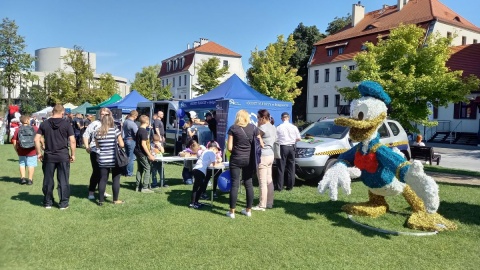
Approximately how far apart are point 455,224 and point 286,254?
302 centimetres

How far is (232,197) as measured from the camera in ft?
20.1

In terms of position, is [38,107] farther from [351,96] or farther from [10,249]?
[10,249]

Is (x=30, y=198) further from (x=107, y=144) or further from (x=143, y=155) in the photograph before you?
(x=143, y=155)

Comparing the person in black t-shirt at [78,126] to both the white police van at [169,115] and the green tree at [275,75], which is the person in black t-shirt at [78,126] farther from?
the green tree at [275,75]

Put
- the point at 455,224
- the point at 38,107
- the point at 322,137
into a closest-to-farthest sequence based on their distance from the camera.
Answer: the point at 455,224, the point at 322,137, the point at 38,107

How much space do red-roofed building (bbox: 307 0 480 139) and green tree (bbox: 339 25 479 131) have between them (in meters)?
16.6

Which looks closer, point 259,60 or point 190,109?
point 190,109

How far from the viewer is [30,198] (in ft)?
24.2

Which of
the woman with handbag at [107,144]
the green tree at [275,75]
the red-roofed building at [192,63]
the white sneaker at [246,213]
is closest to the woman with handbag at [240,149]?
the white sneaker at [246,213]

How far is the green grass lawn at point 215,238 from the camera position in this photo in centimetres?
438

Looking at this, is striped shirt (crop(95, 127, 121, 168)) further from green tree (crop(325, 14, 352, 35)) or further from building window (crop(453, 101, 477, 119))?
green tree (crop(325, 14, 352, 35))

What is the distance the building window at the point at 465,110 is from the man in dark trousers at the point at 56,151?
31293 mm

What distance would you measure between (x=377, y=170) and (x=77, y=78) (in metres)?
36.5

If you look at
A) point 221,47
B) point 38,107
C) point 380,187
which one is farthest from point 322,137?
point 38,107
